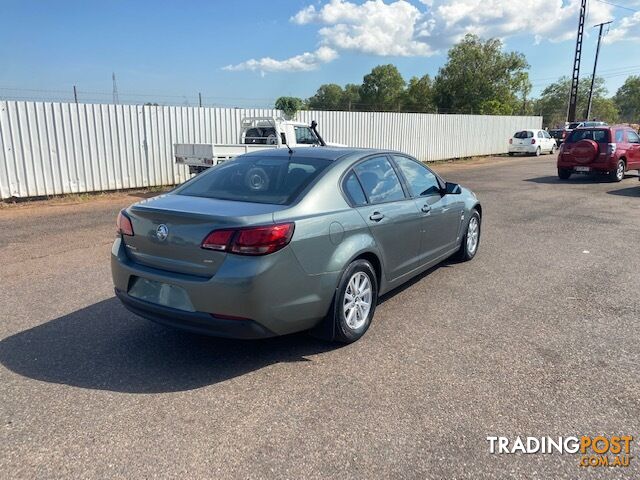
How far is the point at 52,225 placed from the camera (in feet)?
29.0

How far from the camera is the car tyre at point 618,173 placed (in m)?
15.5

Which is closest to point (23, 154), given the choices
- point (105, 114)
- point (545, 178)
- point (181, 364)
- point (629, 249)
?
point (105, 114)

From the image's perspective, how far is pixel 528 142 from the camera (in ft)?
94.6

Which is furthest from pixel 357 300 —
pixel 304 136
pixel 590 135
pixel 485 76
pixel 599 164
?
pixel 485 76

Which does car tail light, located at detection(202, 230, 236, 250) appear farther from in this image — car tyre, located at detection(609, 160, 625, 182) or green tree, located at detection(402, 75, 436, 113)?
green tree, located at detection(402, 75, 436, 113)

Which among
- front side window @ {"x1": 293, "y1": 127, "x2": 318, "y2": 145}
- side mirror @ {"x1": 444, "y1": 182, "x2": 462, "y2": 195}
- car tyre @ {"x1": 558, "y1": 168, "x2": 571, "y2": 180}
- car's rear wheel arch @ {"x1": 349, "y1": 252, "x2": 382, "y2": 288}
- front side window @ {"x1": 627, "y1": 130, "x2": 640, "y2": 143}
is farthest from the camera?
car tyre @ {"x1": 558, "y1": 168, "x2": 571, "y2": 180}

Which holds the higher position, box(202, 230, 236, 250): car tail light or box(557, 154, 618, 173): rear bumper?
box(202, 230, 236, 250): car tail light

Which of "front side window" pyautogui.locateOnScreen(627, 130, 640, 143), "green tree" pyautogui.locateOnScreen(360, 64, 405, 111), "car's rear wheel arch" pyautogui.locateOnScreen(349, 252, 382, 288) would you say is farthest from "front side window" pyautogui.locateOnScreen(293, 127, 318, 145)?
"green tree" pyautogui.locateOnScreen(360, 64, 405, 111)

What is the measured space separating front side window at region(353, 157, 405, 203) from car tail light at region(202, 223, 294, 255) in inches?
49.2

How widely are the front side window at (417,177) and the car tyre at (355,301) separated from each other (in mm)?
1225

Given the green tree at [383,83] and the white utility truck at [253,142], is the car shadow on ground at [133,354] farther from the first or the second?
the green tree at [383,83]

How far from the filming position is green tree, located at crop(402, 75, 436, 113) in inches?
2254

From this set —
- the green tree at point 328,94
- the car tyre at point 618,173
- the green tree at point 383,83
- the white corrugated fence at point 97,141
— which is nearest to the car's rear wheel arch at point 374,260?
the white corrugated fence at point 97,141

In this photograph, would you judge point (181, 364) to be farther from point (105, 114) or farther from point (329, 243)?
point (105, 114)
